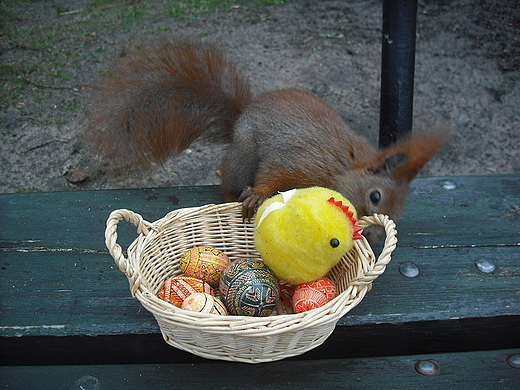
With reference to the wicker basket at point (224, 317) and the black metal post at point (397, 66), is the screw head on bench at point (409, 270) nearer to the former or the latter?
the wicker basket at point (224, 317)

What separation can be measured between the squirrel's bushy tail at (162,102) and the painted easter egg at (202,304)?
0.71 metres

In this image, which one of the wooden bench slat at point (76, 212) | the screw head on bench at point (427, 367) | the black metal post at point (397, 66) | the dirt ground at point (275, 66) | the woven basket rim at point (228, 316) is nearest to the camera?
the woven basket rim at point (228, 316)

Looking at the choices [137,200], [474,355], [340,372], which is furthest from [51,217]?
[474,355]

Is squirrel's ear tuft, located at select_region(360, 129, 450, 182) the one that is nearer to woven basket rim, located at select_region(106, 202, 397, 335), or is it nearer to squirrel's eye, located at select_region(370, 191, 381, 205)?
squirrel's eye, located at select_region(370, 191, 381, 205)

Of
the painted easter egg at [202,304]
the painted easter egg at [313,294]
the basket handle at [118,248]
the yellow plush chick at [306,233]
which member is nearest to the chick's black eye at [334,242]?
the yellow plush chick at [306,233]

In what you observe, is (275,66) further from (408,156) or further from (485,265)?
(485,265)

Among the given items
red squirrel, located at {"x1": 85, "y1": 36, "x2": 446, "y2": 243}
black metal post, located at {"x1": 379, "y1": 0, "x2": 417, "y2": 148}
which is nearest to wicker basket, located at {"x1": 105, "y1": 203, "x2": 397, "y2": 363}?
red squirrel, located at {"x1": 85, "y1": 36, "x2": 446, "y2": 243}

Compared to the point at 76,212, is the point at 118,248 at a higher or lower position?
higher

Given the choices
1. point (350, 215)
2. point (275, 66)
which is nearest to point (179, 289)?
point (350, 215)

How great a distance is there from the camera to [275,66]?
3379 millimetres

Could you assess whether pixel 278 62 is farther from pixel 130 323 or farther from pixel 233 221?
pixel 130 323

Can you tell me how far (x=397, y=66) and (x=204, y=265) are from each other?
120cm

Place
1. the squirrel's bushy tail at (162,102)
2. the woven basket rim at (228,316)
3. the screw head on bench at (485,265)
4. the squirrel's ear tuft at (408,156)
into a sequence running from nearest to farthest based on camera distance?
the woven basket rim at (228,316) < the squirrel's ear tuft at (408,156) < the screw head on bench at (485,265) < the squirrel's bushy tail at (162,102)

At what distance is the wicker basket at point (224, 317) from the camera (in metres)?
0.95
